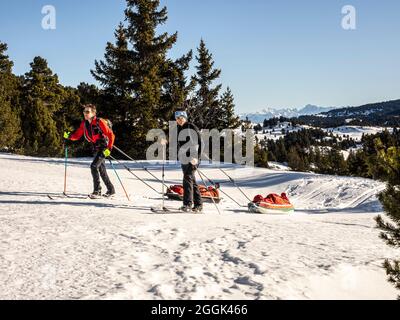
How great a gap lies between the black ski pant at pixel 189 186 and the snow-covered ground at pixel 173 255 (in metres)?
0.62

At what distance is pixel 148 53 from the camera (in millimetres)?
36469

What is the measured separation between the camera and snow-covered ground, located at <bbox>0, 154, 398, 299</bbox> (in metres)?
4.64

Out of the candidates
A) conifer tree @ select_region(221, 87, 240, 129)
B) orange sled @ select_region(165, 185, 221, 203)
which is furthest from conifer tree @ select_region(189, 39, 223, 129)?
orange sled @ select_region(165, 185, 221, 203)

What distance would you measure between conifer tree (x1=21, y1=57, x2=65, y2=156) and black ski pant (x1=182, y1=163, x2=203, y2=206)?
83.1 feet

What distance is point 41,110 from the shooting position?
40594 mm

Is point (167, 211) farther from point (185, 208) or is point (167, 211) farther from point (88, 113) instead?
point (88, 113)

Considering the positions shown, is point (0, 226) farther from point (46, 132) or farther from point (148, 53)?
point (46, 132)

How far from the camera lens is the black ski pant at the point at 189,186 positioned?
9562 millimetres

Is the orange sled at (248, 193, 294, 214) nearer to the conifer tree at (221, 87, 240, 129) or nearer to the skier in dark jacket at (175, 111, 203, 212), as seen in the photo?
the skier in dark jacket at (175, 111, 203, 212)

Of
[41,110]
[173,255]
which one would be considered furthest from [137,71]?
[173,255]

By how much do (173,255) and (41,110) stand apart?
3869cm

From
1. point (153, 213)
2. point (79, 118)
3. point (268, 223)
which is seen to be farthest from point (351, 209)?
point (79, 118)

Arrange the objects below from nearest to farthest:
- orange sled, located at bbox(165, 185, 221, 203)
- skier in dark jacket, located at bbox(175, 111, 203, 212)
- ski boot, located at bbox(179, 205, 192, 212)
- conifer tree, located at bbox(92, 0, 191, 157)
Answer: skier in dark jacket, located at bbox(175, 111, 203, 212)
ski boot, located at bbox(179, 205, 192, 212)
orange sled, located at bbox(165, 185, 221, 203)
conifer tree, located at bbox(92, 0, 191, 157)
